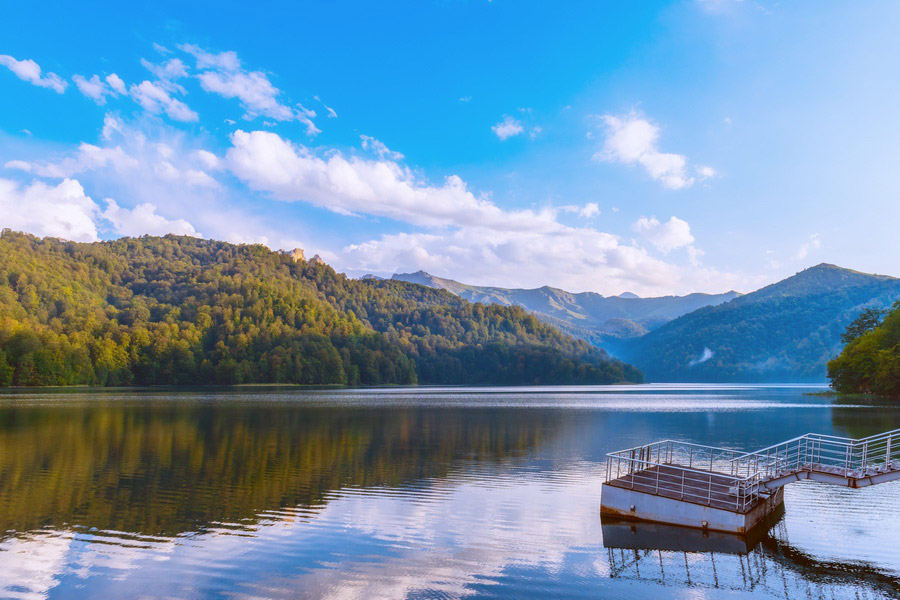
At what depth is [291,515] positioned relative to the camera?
2392 centimetres

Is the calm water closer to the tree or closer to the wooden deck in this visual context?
the wooden deck

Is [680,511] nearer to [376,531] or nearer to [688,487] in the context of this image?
[688,487]

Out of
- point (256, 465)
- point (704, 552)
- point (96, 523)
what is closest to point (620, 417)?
point (256, 465)

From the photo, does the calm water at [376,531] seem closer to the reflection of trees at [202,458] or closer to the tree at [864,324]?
the reflection of trees at [202,458]

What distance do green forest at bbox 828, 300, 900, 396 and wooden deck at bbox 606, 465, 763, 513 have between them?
298ft

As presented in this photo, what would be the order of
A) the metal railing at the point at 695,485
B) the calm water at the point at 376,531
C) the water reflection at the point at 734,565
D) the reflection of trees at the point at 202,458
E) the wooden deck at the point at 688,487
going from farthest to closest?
the reflection of trees at the point at 202,458 < the metal railing at the point at 695,485 < the wooden deck at the point at 688,487 < the water reflection at the point at 734,565 < the calm water at the point at 376,531

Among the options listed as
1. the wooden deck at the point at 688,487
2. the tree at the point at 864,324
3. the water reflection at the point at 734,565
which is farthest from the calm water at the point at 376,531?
the tree at the point at 864,324

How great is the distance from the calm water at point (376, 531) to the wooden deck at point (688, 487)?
1403 millimetres

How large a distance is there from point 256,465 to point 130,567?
18179mm

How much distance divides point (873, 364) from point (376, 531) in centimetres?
11164

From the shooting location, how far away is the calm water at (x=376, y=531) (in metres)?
16.6

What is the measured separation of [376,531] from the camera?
2183 centimetres

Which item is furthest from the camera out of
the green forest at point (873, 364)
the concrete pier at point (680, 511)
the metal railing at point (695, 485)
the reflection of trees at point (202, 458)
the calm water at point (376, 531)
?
the green forest at point (873, 364)

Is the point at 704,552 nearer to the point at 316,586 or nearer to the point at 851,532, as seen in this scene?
the point at 851,532
